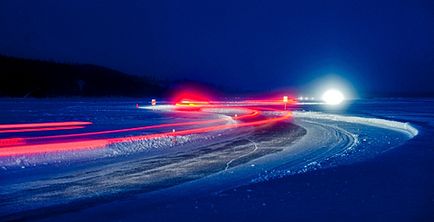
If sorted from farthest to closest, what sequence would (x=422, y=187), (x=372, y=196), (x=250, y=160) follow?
(x=250, y=160) → (x=422, y=187) → (x=372, y=196)

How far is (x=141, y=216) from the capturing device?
6.01m

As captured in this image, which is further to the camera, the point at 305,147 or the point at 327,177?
the point at 305,147

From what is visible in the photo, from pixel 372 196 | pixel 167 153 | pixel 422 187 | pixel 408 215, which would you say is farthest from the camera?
pixel 167 153

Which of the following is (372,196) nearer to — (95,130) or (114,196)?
(114,196)

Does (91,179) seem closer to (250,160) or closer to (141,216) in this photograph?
(141,216)

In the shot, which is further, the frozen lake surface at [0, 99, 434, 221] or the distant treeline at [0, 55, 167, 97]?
the distant treeline at [0, 55, 167, 97]

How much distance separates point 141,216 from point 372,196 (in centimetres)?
347

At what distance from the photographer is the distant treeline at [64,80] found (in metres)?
142

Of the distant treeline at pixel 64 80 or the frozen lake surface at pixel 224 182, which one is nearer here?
the frozen lake surface at pixel 224 182

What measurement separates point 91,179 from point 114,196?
1645 mm

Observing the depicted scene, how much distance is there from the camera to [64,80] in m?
158

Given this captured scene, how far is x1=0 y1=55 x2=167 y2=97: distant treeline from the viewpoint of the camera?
14250 centimetres

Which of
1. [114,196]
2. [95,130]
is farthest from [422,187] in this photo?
[95,130]

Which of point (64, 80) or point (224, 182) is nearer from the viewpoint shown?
point (224, 182)
